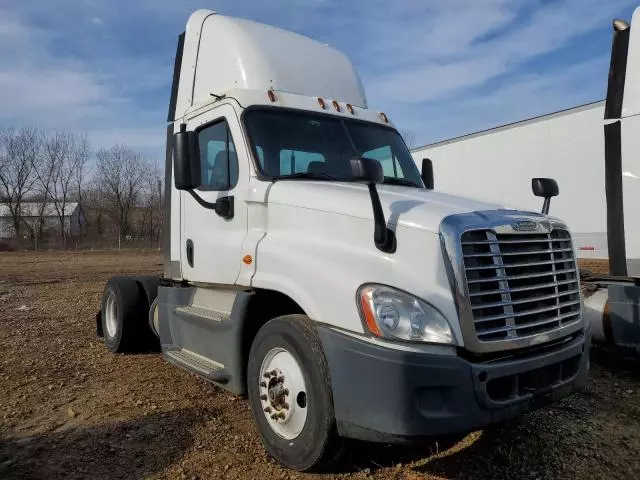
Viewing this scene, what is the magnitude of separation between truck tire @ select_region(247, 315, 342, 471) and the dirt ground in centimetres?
22

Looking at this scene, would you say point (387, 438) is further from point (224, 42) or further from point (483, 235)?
point (224, 42)

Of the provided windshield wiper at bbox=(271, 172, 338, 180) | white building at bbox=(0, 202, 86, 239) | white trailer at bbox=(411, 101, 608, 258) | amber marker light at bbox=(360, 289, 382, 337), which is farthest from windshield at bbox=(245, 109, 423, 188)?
white building at bbox=(0, 202, 86, 239)

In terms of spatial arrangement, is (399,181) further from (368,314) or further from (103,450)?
(103,450)

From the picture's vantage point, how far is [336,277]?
11.1 ft

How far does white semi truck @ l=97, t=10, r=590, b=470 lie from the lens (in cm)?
310

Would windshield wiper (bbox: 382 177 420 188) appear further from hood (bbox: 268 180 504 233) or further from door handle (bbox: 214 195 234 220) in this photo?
door handle (bbox: 214 195 234 220)

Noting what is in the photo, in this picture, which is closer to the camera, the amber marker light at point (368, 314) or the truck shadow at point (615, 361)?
the amber marker light at point (368, 314)

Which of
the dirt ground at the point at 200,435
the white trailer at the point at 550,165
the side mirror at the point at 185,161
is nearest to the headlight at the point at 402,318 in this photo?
the dirt ground at the point at 200,435

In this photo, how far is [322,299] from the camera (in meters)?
3.43

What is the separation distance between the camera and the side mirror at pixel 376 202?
323 centimetres

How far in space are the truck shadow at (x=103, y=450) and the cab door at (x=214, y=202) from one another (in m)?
1.26

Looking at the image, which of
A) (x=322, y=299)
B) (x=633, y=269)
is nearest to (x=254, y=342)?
(x=322, y=299)

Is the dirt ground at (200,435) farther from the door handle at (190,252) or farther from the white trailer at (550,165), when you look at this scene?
the white trailer at (550,165)

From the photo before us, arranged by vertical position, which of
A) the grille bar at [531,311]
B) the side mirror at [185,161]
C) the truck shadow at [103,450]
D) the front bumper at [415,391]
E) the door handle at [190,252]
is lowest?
the truck shadow at [103,450]
